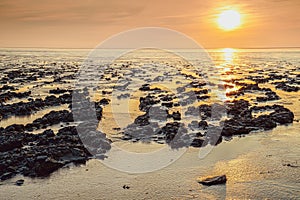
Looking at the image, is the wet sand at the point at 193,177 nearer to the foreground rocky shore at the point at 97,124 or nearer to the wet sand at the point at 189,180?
the wet sand at the point at 189,180

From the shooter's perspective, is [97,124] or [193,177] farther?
[97,124]

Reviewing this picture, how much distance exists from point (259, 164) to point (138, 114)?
12132 mm

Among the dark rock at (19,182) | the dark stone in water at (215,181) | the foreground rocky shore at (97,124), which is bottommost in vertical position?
the dark rock at (19,182)

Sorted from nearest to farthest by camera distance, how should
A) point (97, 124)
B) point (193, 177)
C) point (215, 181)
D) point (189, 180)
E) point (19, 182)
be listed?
point (215, 181) → point (19, 182) → point (189, 180) → point (193, 177) → point (97, 124)

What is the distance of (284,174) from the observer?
15617 mm

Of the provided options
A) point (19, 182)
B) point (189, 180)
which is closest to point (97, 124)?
point (19, 182)

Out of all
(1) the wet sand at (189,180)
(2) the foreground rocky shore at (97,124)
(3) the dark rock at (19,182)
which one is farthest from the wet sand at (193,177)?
(2) the foreground rocky shore at (97,124)

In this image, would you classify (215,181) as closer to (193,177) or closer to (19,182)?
(193,177)

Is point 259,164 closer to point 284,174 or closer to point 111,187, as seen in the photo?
point 284,174

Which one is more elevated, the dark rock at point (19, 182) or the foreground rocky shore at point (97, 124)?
the foreground rocky shore at point (97, 124)

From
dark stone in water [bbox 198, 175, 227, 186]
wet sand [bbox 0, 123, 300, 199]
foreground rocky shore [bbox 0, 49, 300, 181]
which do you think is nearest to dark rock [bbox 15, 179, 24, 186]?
wet sand [bbox 0, 123, 300, 199]

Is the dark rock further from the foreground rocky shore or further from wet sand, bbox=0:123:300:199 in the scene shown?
the foreground rocky shore

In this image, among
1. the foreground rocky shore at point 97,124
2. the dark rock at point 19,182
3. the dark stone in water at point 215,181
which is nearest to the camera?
the dark stone in water at point 215,181

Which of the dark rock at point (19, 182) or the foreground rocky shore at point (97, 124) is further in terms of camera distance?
the foreground rocky shore at point (97, 124)
